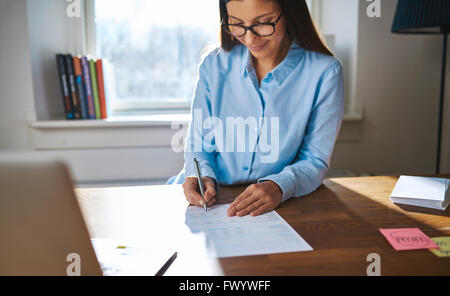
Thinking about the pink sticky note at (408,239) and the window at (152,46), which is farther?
the window at (152,46)

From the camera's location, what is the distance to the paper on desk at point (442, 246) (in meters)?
0.66

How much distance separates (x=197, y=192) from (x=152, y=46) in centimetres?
150

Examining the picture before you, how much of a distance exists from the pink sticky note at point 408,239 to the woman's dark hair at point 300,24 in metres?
0.66

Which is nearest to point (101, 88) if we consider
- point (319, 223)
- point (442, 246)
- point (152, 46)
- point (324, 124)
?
point (152, 46)

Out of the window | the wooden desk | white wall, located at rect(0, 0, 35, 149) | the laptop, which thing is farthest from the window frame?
the laptop

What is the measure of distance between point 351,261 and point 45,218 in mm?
491

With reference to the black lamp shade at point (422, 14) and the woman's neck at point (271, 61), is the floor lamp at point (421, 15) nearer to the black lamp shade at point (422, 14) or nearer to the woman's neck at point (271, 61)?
the black lamp shade at point (422, 14)

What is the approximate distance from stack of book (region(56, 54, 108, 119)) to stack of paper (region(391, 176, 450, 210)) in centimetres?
152

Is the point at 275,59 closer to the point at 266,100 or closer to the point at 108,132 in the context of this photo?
the point at 266,100

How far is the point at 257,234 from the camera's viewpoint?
0.74 m

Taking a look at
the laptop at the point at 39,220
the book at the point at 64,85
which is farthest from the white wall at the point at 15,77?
the laptop at the point at 39,220

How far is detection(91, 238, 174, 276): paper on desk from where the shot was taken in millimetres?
604

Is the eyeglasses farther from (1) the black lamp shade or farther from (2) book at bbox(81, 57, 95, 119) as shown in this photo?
(2) book at bbox(81, 57, 95, 119)
